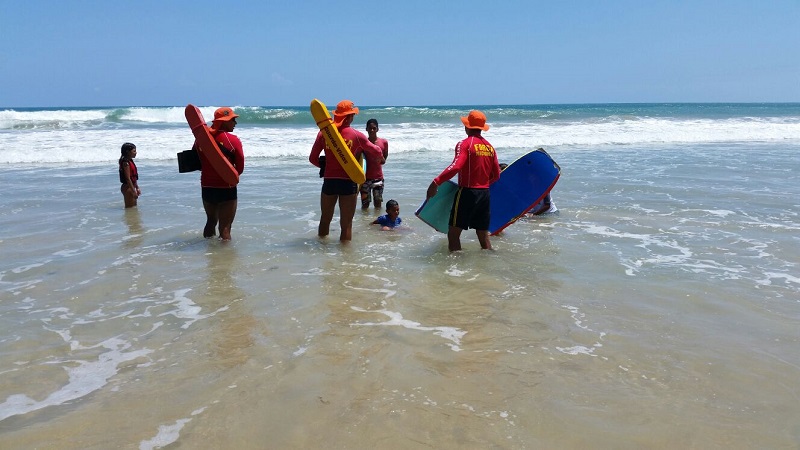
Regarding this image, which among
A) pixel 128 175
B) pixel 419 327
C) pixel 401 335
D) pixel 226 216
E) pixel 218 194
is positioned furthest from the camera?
pixel 128 175

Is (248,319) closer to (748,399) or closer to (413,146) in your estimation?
(748,399)

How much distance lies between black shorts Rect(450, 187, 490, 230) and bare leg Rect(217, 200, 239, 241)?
7.92 ft

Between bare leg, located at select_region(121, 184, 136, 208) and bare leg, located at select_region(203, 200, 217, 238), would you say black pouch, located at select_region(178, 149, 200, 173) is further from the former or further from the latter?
bare leg, located at select_region(121, 184, 136, 208)

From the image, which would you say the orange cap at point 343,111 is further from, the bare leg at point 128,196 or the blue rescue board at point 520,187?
the bare leg at point 128,196

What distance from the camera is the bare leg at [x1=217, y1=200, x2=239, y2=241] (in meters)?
6.60

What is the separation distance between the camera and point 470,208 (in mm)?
6051

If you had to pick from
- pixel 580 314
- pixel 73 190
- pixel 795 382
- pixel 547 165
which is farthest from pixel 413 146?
pixel 795 382

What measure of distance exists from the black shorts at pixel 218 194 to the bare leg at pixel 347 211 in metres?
1.19

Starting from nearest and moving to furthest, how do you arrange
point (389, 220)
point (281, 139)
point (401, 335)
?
point (401, 335) < point (389, 220) < point (281, 139)

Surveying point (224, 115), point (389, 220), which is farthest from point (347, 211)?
point (224, 115)

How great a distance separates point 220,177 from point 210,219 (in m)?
0.57

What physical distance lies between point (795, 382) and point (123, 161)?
8.34m

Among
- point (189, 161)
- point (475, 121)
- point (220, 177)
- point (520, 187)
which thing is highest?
point (475, 121)

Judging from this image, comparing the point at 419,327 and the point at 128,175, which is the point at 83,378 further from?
the point at 128,175
